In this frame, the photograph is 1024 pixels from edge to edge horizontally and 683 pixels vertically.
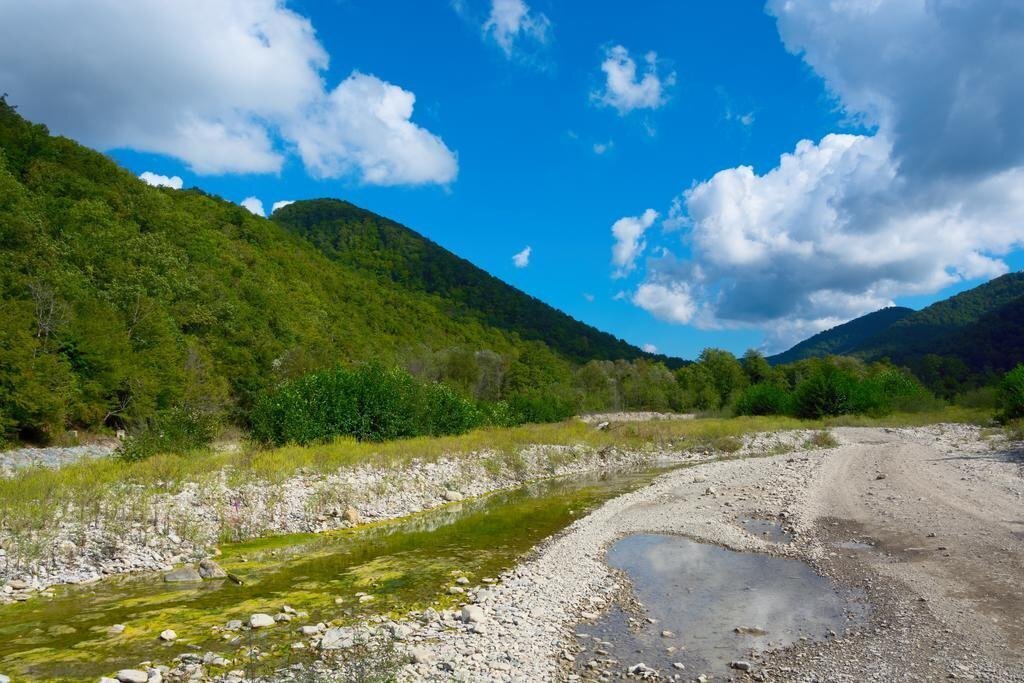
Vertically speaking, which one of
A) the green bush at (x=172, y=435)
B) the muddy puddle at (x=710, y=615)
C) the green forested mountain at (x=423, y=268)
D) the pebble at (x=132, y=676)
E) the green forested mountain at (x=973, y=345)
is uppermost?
the green forested mountain at (x=423, y=268)

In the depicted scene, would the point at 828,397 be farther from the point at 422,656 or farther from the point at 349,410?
the point at 422,656

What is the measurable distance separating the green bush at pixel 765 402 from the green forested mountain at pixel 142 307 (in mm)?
36154

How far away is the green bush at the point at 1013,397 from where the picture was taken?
44.9 meters

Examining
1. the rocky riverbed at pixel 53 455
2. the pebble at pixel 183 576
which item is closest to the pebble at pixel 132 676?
the pebble at pixel 183 576

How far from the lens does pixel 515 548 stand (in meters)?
16.6

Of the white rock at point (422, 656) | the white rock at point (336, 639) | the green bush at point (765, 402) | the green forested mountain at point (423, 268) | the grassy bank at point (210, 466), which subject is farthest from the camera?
the green forested mountain at point (423, 268)

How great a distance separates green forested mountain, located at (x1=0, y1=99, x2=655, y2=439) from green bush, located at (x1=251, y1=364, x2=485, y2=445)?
655cm

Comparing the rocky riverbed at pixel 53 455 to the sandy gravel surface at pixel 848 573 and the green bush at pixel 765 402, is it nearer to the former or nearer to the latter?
the sandy gravel surface at pixel 848 573

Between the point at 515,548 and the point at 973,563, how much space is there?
10.7 meters

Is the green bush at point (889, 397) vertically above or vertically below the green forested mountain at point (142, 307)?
below

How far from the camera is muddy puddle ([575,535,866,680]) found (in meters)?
8.89

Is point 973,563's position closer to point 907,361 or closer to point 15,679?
point 15,679

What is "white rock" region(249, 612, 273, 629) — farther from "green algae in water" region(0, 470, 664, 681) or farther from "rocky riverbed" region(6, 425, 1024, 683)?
"green algae in water" region(0, 470, 664, 681)

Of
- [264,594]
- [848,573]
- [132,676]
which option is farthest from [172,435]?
[848,573]
